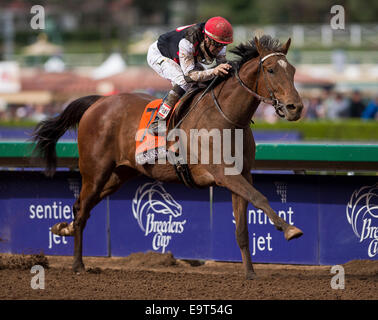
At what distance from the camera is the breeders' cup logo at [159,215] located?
7.62 m

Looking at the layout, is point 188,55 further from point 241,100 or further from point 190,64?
point 241,100

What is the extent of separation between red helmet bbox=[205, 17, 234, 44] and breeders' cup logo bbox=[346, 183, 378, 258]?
7.77ft

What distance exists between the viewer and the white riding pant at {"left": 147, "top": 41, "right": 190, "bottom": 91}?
6406 millimetres

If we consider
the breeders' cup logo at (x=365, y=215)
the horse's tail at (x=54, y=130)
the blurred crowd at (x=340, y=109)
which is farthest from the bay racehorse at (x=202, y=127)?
the blurred crowd at (x=340, y=109)

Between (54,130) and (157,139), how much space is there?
155cm

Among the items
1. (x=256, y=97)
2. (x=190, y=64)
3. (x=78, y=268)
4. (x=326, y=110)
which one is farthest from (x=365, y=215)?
(x=326, y=110)

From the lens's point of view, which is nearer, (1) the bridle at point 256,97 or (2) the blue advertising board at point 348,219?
(1) the bridle at point 256,97

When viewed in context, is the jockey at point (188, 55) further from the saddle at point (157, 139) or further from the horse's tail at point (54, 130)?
the horse's tail at point (54, 130)

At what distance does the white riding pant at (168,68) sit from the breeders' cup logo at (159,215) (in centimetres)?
159

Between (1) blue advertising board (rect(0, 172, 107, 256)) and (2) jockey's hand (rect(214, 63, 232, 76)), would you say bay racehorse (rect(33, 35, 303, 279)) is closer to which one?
(2) jockey's hand (rect(214, 63, 232, 76))

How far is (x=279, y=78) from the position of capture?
561cm

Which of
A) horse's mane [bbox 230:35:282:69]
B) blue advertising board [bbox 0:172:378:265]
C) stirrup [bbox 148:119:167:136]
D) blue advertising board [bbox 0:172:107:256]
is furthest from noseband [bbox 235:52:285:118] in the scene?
blue advertising board [bbox 0:172:107:256]

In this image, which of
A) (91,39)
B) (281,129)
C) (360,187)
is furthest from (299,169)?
(91,39)
